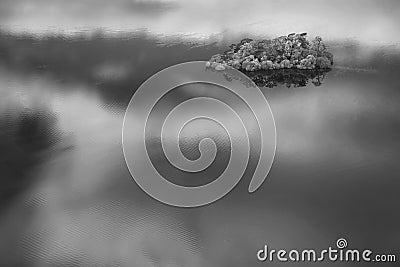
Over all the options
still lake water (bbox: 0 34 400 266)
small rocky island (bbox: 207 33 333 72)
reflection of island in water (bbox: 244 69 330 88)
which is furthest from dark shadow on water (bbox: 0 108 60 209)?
reflection of island in water (bbox: 244 69 330 88)

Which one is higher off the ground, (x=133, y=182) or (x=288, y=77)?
(x=288, y=77)

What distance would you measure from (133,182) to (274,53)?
111 centimetres

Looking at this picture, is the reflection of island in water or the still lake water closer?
the still lake water

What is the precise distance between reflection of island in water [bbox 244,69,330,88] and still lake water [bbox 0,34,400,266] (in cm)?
4

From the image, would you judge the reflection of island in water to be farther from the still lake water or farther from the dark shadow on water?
the dark shadow on water

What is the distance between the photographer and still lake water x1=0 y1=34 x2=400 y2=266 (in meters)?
2.95

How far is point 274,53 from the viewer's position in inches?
122

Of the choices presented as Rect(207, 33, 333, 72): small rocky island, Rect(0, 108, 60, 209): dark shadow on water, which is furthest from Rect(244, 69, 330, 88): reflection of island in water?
Rect(0, 108, 60, 209): dark shadow on water

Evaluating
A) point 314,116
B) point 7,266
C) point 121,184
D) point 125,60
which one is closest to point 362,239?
point 314,116

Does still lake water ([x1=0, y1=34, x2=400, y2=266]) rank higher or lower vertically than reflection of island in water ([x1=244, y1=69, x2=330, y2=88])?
lower

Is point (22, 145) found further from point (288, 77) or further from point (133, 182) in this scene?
point (288, 77)

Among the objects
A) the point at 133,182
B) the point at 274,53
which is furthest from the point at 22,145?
the point at 274,53

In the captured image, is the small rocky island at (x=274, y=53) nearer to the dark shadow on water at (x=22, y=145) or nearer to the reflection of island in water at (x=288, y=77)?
the reflection of island in water at (x=288, y=77)

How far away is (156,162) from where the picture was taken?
3.02m
